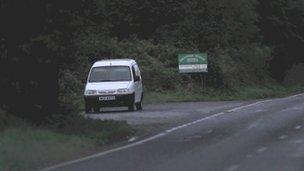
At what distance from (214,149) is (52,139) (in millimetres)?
3579

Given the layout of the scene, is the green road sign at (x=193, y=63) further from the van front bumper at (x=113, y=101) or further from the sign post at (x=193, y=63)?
→ the van front bumper at (x=113, y=101)

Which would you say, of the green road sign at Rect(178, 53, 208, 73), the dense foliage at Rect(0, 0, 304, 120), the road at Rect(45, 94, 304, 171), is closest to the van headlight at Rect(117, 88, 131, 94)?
the dense foliage at Rect(0, 0, 304, 120)

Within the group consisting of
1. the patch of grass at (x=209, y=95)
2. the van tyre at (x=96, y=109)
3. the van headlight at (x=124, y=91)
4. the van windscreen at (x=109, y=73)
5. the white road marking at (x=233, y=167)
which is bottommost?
the patch of grass at (x=209, y=95)

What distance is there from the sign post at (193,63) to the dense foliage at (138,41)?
67cm

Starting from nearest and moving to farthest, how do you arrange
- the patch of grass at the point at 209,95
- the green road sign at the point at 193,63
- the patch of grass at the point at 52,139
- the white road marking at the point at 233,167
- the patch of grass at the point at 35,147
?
the white road marking at the point at 233,167, the patch of grass at the point at 35,147, the patch of grass at the point at 52,139, the patch of grass at the point at 209,95, the green road sign at the point at 193,63

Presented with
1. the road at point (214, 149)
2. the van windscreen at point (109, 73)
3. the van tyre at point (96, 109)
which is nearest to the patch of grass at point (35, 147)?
the road at point (214, 149)

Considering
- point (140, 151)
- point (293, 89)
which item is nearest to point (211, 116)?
point (140, 151)

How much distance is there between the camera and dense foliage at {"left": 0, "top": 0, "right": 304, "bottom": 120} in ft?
59.3

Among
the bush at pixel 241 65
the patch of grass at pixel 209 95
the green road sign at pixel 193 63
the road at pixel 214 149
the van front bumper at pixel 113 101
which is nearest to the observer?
the road at pixel 214 149

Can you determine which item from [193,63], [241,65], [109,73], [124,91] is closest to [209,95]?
[193,63]

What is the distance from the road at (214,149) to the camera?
1277 cm

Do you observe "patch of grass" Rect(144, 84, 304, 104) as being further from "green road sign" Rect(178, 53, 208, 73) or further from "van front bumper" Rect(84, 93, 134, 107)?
"van front bumper" Rect(84, 93, 134, 107)

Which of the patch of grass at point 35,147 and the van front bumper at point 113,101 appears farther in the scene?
the van front bumper at point 113,101

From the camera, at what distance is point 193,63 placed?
44125 millimetres
